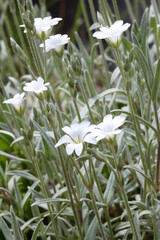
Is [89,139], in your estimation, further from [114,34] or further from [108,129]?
[114,34]

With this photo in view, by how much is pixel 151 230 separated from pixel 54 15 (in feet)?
6.76

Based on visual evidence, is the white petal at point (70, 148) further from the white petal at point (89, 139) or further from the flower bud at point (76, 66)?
the flower bud at point (76, 66)

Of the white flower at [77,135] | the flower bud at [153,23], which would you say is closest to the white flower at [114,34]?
the white flower at [77,135]

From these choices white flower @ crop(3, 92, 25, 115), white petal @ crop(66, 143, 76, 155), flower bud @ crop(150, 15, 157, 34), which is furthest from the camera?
flower bud @ crop(150, 15, 157, 34)

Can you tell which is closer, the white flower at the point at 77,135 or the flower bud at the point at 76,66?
the white flower at the point at 77,135

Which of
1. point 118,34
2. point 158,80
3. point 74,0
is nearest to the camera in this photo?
point 118,34

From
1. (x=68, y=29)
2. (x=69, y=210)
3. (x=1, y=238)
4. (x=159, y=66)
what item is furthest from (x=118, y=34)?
(x=68, y=29)

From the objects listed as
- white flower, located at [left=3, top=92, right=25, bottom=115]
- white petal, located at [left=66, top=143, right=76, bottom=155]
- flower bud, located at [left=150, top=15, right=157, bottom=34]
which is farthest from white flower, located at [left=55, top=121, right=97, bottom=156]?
flower bud, located at [left=150, top=15, right=157, bottom=34]

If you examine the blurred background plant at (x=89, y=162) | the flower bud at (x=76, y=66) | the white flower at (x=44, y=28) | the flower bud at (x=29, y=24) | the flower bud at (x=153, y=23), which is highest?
the flower bud at (x=29, y=24)

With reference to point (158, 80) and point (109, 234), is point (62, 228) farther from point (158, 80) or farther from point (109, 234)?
point (158, 80)

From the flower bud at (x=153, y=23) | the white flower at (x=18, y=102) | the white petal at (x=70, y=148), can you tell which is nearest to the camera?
the white petal at (x=70, y=148)

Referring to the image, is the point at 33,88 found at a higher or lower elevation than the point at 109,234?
higher

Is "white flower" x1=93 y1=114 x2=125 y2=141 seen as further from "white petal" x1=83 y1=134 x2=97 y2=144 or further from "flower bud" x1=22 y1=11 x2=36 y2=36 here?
"flower bud" x1=22 y1=11 x2=36 y2=36

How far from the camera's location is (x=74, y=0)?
2541 mm
